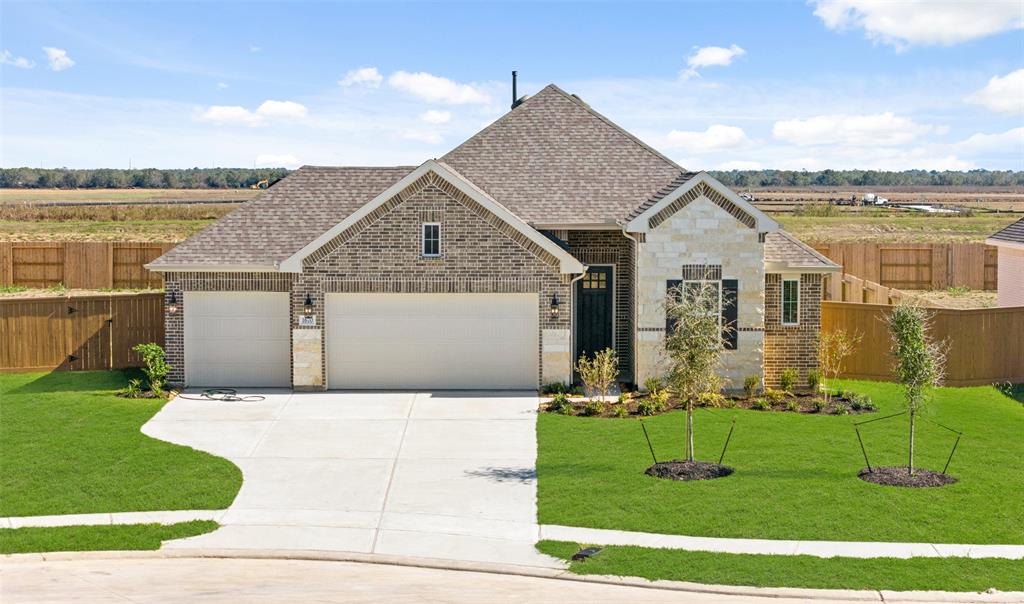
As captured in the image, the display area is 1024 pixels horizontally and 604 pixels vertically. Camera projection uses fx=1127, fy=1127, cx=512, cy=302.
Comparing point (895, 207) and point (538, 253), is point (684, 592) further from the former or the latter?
point (895, 207)

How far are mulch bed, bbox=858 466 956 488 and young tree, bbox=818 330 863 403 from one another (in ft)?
19.6

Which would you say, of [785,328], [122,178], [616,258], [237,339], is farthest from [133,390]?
[122,178]

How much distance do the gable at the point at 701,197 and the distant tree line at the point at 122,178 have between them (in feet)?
411

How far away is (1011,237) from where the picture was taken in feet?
100

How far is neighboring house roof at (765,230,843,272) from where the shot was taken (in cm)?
2439

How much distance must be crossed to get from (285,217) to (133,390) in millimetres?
5393

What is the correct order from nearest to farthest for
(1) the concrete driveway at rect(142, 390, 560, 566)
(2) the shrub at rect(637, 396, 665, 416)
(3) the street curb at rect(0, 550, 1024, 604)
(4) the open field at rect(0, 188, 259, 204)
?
(3) the street curb at rect(0, 550, 1024, 604)
(1) the concrete driveway at rect(142, 390, 560, 566)
(2) the shrub at rect(637, 396, 665, 416)
(4) the open field at rect(0, 188, 259, 204)

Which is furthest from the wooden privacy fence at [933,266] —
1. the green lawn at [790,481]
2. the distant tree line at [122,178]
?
the distant tree line at [122,178]

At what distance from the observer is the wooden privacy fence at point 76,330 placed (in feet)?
85.9

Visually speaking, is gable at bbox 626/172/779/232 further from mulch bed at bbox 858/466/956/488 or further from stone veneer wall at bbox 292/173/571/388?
mulch bed at bbox 858/466/956/488

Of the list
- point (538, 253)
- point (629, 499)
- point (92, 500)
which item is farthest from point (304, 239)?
point (629, 499)

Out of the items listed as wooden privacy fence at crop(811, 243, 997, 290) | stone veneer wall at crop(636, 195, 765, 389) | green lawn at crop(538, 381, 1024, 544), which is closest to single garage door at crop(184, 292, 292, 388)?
green lawn at crop(538, 381, 1024, 544)

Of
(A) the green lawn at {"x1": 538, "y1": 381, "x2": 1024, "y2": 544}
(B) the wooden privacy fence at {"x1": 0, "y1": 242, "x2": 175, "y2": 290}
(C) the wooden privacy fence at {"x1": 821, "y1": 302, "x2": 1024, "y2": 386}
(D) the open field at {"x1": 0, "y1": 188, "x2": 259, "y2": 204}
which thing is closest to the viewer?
(A) the green lawn at {"x1": 538, "y1": 381, "x2": 1024, "y2": 544}

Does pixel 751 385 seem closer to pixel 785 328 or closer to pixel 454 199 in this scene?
pixel 785 328
